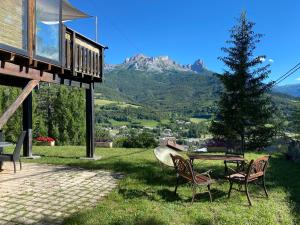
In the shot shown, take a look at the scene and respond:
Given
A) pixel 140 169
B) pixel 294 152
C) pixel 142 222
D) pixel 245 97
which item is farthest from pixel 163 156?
pixel 245 97

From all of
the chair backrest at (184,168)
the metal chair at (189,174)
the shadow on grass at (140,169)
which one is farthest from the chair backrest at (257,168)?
the shadow on grass at (140,169)

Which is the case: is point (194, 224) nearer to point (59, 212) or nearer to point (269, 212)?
point (269, 212)

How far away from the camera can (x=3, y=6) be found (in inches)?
295

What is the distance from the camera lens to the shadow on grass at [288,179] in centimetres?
699

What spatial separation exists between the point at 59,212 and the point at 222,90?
19.1 metres

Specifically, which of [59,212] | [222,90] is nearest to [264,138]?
[222,90]

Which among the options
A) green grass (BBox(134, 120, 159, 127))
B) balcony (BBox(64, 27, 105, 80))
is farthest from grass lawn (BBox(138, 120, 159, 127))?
balcony (BBox(64, 27, 105, 80))

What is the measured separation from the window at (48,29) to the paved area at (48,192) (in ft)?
10.4

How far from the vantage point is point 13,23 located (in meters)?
7.79

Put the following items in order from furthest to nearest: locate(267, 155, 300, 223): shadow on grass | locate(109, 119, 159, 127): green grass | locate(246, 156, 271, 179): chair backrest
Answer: locate(109, 119, 159, 127): green grass, locate(267, 155, 300, 223): shadow on grass, locate(246, 156, 271, 179): chair backrest

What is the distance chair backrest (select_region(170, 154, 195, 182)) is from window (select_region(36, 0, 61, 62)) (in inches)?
185

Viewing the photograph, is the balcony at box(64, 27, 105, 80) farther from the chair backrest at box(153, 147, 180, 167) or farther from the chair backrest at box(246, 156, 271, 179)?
the chair backrest at box(246, 156, 271, 179)

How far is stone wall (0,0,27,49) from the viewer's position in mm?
7465

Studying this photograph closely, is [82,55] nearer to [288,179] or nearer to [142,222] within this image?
[142,222]
